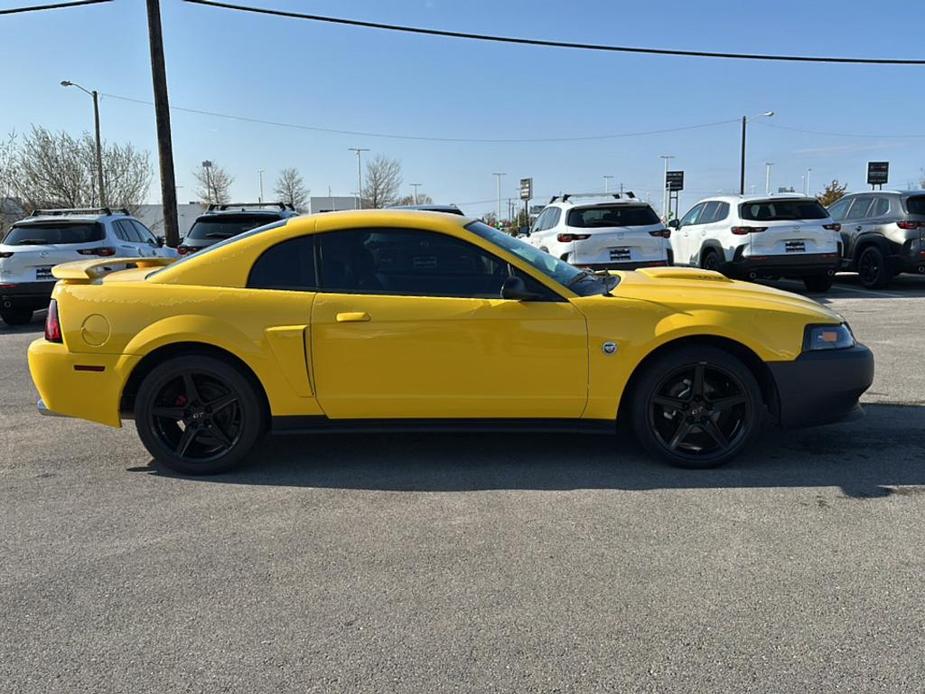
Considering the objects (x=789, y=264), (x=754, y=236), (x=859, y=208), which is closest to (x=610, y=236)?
(x=754, y=236)

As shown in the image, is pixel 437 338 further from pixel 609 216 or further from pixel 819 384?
pixel 609 216

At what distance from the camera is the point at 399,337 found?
4.20 m

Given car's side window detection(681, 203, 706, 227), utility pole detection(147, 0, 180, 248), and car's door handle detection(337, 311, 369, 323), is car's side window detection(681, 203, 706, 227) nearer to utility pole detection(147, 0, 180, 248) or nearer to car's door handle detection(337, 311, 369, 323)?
utility pole detection(147, 0, 180, 248)

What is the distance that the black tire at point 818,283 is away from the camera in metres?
12.6

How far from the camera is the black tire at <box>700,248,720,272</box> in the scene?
12.9 m

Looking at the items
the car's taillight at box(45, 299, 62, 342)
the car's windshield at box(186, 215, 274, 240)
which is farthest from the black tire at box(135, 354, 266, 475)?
the car's windshield at box(186, 215, 274, 240)

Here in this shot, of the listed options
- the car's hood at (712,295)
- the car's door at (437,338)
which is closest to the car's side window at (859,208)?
the car's hood at (712,295)

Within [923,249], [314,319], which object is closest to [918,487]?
[314,319]

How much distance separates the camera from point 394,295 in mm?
4273

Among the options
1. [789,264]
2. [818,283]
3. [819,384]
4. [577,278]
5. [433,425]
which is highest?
[577,278]

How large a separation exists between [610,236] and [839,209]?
21.4 ft

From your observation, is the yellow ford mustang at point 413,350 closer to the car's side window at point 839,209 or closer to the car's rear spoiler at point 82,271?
the car's rear spoiler at point 82,271

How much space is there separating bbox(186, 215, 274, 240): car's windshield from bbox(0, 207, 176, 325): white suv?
0.97m

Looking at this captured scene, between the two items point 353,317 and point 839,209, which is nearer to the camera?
point 353,317
